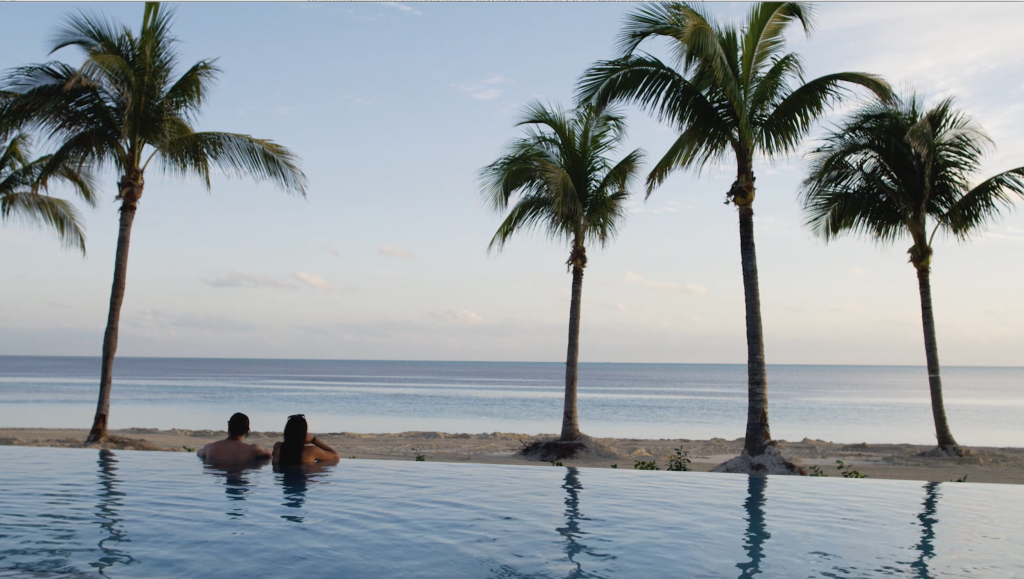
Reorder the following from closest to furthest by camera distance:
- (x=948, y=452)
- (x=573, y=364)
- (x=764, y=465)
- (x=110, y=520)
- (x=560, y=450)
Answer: (x=110, y=520), (x=764, y=465), (x=560, y=450), (x=948, y=452), (x=573, y=364)

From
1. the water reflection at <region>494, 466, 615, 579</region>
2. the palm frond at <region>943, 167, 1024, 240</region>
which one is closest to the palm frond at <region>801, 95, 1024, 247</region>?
the palm frond at <region>943, 167, 1024, 240</region>

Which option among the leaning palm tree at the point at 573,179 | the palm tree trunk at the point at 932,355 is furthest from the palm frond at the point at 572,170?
the palm tree trunk at the point at 932,355

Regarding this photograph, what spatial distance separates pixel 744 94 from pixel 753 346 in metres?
4.48

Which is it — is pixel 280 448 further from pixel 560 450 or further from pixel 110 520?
pixel 560 450

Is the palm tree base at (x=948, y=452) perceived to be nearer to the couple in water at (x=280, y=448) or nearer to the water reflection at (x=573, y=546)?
the water reflection at (x=573, y=546)

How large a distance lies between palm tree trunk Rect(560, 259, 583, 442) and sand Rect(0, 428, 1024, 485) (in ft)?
2.73

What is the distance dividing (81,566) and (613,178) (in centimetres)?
1441

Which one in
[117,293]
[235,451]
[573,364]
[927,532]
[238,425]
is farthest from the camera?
[573,364]

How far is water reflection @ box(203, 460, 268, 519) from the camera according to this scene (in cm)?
841

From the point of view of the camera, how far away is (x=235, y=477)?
10648 millimetres

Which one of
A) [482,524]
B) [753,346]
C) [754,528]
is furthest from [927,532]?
[753,346]

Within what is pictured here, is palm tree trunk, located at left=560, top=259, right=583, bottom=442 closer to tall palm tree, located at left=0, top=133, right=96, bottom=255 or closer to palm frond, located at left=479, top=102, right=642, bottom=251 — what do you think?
palm frond, located at left=479, top=102, right=642, bottom=251

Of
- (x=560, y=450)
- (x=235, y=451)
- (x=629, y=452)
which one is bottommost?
(x=629, y=452)

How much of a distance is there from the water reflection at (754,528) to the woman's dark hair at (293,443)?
6.36 meters
